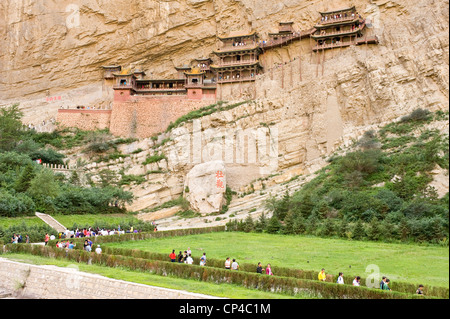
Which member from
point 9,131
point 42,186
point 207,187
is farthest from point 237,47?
point 42,186

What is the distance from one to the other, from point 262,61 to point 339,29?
869 centimetres

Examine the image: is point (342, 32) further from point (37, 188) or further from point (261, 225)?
point (37, 188)

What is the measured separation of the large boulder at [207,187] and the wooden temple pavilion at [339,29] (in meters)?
15.3

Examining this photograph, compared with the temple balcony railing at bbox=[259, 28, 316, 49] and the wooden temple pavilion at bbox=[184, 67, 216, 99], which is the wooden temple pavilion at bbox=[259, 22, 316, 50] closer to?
the temple balcony railing at bbox=[259, 28, 316, 49]

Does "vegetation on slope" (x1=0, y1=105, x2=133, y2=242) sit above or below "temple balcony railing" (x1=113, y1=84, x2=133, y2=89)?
below

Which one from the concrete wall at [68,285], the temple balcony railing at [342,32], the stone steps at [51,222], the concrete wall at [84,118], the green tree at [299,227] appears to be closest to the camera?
the concrete wall at [68,285]

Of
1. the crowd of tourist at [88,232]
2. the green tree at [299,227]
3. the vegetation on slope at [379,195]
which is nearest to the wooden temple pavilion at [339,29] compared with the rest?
the vegetation on slope at [379,195]

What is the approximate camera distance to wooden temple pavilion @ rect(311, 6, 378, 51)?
45344 millimetres

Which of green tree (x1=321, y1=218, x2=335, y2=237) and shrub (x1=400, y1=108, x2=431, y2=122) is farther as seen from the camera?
shrub (x1=400, y1=108, x2=431, y2=122)

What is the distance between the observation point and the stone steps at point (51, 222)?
31866 mm

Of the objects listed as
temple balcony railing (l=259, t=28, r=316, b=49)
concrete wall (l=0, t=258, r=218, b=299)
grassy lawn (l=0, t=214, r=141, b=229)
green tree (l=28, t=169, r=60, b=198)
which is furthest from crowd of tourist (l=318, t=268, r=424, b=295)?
temple balcony railing (l=259, t=28, r=316, b=49)

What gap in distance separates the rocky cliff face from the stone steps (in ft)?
39.6

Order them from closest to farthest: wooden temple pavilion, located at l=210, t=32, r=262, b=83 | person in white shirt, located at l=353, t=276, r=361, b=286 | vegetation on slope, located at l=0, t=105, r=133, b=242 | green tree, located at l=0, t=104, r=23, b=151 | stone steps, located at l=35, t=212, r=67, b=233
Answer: person in white shirt, located at l=353, t=276, r=361, b=286 < stone steps, located at l=35, t=212, r=67, b=233 < vegetation on slope, located at l=0, t=105, r=133, b=242 < green tree, located at l=0, t=104, r=23, b=151 < wooden temple pavilion, located at l=210, t=32, r=262, b=83

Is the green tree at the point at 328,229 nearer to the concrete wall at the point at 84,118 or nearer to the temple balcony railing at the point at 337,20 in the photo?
the temple balcony railing at the point at 337,20
